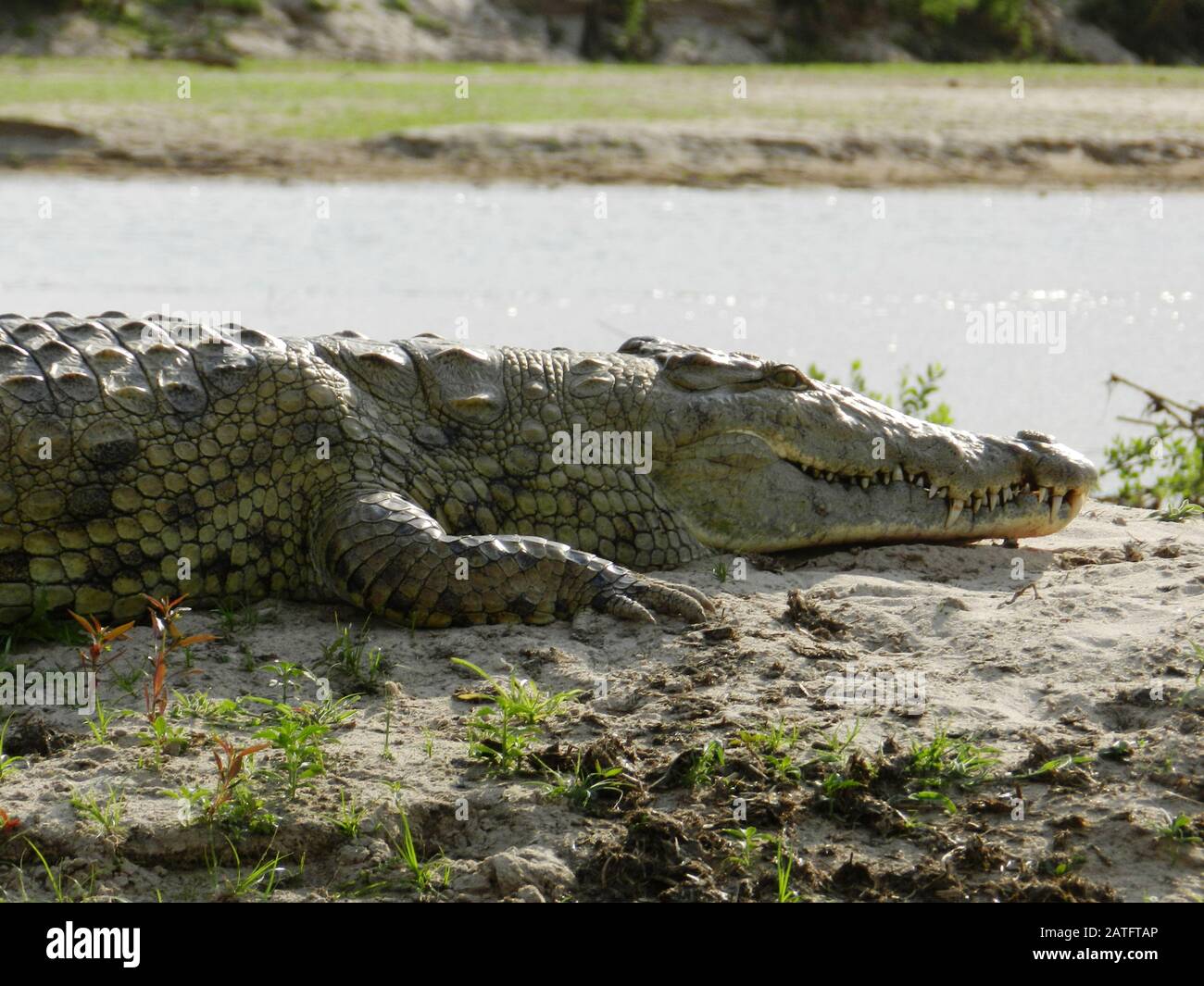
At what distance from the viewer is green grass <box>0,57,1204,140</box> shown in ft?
61.1

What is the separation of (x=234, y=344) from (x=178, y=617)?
880 mm

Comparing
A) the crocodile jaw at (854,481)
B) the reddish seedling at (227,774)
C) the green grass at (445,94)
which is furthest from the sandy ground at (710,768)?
the green grass at (445,94)

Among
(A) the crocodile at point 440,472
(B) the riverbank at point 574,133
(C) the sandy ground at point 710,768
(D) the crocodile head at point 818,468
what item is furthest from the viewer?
(B) the riverbank at point 574,133

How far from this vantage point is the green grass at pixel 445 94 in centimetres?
1861

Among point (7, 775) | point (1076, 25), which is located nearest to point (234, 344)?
point (7, 775)

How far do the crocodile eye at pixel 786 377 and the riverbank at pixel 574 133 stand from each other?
12226mm

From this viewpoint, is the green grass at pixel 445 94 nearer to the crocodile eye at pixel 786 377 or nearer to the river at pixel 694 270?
the river at pixel 694 270

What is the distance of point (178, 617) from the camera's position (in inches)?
177

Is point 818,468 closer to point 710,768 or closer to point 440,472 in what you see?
point 440,472

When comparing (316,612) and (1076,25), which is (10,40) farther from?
(1076,25)

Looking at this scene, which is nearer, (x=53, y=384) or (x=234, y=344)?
(x=53, y=384)

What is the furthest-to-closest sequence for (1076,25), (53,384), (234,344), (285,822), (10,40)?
(1076,25) → (10,40) → (234,344) → (53,384) → (285,822)

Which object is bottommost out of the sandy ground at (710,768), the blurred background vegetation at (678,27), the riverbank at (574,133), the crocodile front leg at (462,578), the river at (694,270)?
the sandy ground at (710,768)

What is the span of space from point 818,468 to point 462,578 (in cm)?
146
